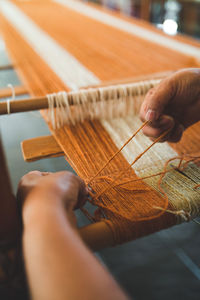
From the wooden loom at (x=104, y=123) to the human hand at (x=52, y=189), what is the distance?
105 mm

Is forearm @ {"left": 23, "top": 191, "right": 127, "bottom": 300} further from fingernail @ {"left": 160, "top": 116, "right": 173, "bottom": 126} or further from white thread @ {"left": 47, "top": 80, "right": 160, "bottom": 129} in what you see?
white thread @ {"left": 47, "top": 80, "right": 160, "bottom": 129}

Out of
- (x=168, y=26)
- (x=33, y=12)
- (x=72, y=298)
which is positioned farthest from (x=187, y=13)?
(x=72, y=298)

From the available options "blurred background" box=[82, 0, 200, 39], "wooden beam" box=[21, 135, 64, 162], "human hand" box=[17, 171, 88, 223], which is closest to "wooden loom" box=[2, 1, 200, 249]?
"wooden beam" box=[21, 135, 64, 162]

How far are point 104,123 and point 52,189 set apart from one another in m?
0.64

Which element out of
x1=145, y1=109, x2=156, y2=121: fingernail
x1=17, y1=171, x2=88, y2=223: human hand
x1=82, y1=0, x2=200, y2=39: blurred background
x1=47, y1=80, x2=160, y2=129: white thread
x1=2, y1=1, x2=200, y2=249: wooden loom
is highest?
x1=145, y1=109, x2=156, y2=121: fingernail

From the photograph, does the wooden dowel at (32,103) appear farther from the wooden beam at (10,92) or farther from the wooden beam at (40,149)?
the wooden beam at (10,92)

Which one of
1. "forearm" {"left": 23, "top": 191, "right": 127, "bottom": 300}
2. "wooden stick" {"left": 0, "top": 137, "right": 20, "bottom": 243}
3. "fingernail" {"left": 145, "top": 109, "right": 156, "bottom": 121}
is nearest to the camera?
"forearm" {"left": 23, "top": 191, "right": 127, "bottom": 300}

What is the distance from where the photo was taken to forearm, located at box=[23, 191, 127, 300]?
0.45 m

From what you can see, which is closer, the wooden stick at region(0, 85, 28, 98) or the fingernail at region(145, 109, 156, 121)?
the fingernail at region(145, 109, 156, 121)

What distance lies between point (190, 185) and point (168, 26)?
4466 millimetres

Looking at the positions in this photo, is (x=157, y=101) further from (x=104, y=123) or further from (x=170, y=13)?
(x=170, y=13)

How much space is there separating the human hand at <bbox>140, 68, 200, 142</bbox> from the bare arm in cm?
43

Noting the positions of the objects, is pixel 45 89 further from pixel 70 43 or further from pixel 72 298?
pixel 72 298

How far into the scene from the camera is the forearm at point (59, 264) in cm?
45
